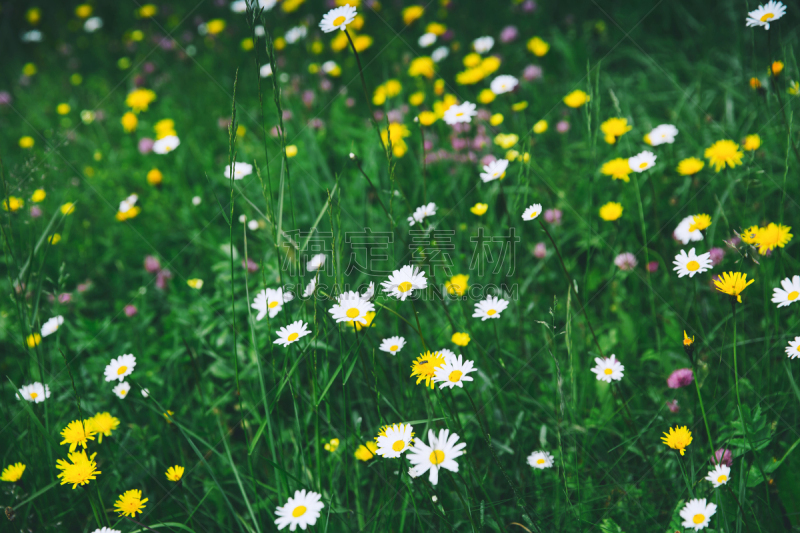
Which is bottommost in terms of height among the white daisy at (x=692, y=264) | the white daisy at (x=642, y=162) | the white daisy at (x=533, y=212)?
the white daisy at (x=692, y=264)

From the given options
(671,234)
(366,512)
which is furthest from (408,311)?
(671,234)

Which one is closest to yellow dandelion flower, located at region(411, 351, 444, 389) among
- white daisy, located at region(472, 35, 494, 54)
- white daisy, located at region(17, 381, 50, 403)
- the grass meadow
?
the grass meadow

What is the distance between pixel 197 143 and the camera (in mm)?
2848

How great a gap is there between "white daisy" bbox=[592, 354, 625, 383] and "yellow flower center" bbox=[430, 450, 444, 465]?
1.53ft

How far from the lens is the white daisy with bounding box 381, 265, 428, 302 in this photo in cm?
121

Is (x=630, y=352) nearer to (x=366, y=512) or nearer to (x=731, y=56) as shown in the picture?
(x=366, y=512)

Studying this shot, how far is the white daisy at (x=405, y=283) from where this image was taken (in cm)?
121

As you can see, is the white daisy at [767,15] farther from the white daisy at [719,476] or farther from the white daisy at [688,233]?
the white daisy at [719,476]

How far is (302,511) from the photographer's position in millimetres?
973

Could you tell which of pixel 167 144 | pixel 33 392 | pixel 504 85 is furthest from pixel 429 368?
pixel 167 144

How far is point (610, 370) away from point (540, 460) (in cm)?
27

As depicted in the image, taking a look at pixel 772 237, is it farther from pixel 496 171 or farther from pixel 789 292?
pixel 496 171

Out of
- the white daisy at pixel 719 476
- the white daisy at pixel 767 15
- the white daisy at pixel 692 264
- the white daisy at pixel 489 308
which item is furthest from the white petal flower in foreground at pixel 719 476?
the white daisy at pixel 767 15

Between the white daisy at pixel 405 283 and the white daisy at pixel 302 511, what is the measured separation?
463 mm
